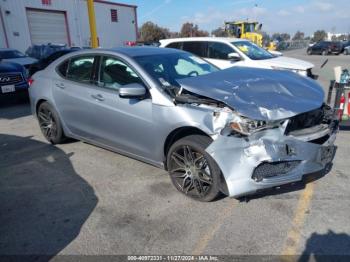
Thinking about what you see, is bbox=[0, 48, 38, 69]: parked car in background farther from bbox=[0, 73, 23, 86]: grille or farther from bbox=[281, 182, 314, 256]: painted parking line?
bbox=[281, 182, 314, 256]: painted parking line

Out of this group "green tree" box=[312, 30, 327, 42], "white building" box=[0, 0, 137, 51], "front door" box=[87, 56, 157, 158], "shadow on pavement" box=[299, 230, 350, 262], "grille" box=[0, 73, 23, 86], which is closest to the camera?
"shadow on pavement" box=[299, 230, 350, 262]

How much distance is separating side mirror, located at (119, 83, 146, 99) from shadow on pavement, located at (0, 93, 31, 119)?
217 inches

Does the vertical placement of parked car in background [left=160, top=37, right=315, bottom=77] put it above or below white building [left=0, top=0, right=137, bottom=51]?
below

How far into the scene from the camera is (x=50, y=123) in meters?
5.47

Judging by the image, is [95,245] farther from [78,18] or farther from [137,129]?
[78,18]

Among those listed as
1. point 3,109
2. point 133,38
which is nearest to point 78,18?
point 133,38

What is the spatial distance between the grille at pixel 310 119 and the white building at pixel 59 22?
77.8 feet

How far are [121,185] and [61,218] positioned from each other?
90cm

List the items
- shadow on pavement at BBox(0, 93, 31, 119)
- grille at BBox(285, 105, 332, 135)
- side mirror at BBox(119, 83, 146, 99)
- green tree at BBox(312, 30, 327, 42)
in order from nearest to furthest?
1. grille at BBox(285, 105, 332, 135)
2. side mirror at BBox(119, 83, 146, 99)
3. shadow on pavement at BBox(0, 93, 31, 119)
4. green tree at BBox(312, 30, 327, 42)

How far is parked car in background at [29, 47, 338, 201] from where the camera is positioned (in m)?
3.06

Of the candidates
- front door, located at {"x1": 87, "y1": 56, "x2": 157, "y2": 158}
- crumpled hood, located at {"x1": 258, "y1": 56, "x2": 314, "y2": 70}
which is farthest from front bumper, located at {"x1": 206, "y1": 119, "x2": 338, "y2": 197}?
crumpled hood, located at {"x1": 258, "y1": 56, "x2": 314, "y2": 70}

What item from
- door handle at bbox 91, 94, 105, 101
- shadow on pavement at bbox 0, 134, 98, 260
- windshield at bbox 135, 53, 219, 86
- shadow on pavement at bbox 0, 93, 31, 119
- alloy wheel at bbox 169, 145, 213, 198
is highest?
windshield at bbox 135, 53, 219, 86

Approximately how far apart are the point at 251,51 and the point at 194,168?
283 inches

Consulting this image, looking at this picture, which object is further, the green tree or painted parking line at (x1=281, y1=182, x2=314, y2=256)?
the green tree
